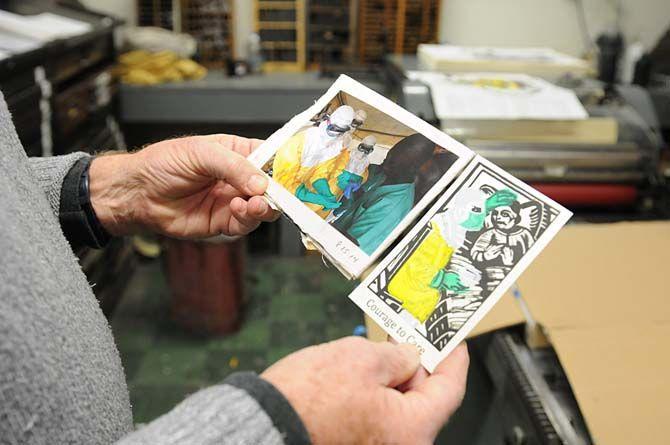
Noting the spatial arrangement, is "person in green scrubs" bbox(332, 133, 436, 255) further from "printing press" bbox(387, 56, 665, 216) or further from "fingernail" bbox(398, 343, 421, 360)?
"printing press" bbox(387, 56, 665, 216)

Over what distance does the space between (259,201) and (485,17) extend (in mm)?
2106

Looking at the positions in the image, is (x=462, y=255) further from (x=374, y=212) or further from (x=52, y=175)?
(x=52, y=175)

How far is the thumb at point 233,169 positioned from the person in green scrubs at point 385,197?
12 cm

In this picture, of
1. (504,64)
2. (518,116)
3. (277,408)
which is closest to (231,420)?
(277,408)

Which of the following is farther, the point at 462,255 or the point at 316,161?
the point at 316,161

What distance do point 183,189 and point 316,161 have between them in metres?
0.22

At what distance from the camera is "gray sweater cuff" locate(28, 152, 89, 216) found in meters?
0.85

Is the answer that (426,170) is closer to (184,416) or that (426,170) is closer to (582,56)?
(184,416)

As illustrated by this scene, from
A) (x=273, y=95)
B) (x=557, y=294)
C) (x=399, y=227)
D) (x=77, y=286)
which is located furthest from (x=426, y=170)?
(x=273, y=95)

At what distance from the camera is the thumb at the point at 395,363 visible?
0.57m

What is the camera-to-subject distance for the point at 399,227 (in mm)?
780

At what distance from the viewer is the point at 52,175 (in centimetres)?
85

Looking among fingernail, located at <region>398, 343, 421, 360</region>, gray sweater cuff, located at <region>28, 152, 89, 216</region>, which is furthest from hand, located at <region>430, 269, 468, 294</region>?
gray sweater cuff, located at <region>28, 152, 89, 216</region>

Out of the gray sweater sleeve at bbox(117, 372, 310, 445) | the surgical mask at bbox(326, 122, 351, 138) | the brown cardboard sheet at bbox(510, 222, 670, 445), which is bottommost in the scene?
the brown cardboard sheet at bbox(510, 222, 670, 445)
